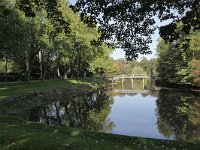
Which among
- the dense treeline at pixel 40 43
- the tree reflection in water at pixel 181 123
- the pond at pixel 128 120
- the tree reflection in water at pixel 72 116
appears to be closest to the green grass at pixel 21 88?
the pond at pixel 128 120

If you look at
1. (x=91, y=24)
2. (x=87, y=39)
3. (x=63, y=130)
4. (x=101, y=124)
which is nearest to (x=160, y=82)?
(x=87, y=39)

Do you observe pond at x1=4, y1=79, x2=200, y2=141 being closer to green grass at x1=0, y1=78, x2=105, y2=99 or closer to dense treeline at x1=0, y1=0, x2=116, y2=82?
green grass at x1=0, y1=78, x2=105, y2=99

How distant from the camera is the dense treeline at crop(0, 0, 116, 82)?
120 feet

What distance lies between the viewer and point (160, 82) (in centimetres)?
9969

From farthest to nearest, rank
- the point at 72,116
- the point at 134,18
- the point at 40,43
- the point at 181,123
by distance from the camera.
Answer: the point at 40,43 → the point at 72,116 → the point at 181,123 → the point at 134,18

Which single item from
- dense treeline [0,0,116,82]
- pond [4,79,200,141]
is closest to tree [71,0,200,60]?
pond [4,79,200,141]

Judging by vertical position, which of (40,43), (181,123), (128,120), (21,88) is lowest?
(128,120)

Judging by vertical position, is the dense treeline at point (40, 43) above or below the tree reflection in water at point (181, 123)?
above

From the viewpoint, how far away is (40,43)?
53344mm

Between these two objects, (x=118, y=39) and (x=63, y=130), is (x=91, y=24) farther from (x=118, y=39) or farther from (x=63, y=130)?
(x=63, y=130)

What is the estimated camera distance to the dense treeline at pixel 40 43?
3647 centimetres

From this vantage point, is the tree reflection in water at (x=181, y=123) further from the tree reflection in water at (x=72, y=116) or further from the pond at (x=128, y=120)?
the tree reflection in water at (x=72, y=116)

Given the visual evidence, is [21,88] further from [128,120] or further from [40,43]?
[128,120]

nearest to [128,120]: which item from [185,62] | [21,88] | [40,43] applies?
[21,88]
